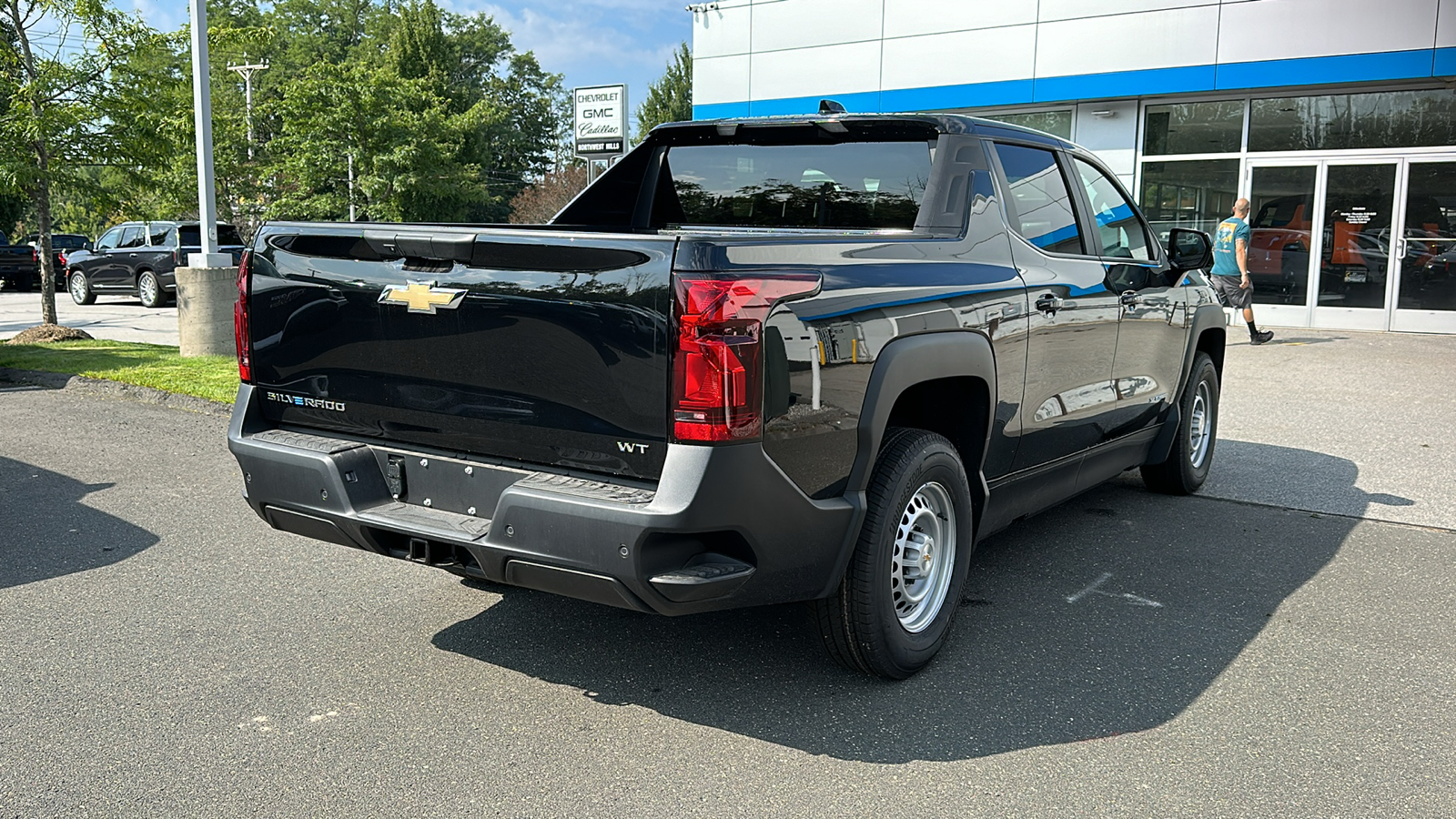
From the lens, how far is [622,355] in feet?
10.1

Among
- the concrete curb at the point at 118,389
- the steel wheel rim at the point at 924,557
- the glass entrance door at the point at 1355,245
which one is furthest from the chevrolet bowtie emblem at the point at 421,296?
the glass entrance door at the point at 1355,245

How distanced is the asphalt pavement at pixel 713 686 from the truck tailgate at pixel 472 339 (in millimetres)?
854

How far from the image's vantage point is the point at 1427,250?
15.5 metres

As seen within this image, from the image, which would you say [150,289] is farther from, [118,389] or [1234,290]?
[1234,290]

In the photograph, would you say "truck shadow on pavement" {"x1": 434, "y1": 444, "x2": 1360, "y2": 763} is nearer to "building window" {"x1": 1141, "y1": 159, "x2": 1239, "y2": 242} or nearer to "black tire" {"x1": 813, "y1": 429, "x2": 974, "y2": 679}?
"black tire" {"x1": 813, "y1": 429, "x2": 974, "y2": 679}

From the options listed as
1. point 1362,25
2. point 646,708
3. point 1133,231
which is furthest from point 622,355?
point 1362,25

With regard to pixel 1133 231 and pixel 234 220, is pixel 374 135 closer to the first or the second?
pixel 234 220

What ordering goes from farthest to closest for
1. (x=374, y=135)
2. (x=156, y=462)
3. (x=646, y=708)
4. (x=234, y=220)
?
1. (x=234, y=220)
2. (x=374, y=135)
3. (x=156, y=462)
4. (x=646, y=708)

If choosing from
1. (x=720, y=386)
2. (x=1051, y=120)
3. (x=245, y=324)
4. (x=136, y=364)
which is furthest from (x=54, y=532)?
(x=1051, y=120)

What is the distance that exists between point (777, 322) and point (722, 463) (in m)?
0.41

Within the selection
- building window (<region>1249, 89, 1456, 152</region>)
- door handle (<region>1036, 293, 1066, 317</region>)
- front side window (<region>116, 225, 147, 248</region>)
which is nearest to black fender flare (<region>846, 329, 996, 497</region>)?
door handle (<region>1036, 293, 1066, 317</region>)

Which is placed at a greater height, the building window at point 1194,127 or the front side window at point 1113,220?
the building window at point 1194,127

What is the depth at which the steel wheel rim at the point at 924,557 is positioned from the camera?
3.79 meters

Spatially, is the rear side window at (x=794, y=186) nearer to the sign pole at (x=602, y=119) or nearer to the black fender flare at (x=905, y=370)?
the black fender flare at (x=905, y=370)
